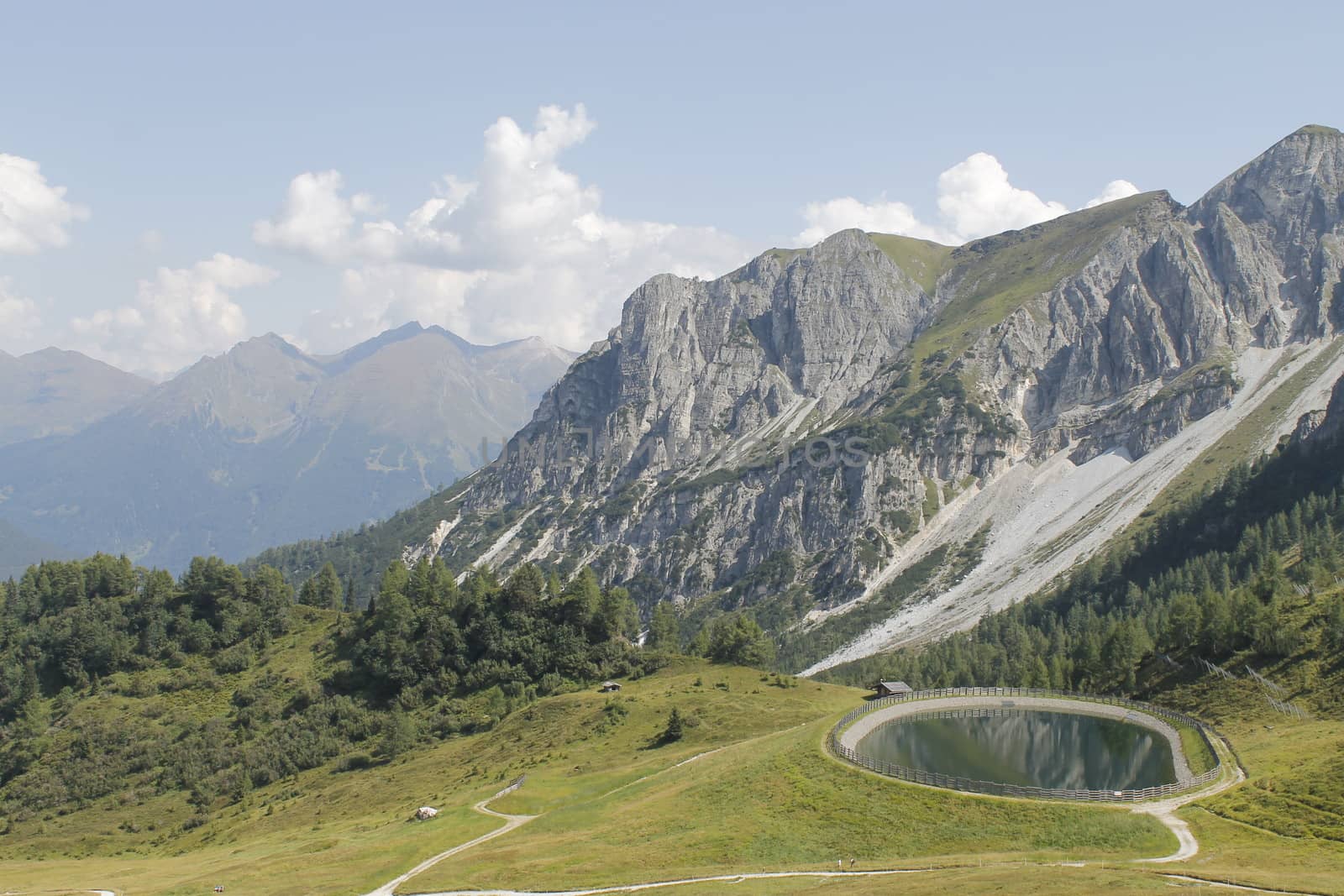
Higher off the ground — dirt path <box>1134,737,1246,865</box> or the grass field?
the grass field

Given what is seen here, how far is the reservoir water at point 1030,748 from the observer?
81.8m

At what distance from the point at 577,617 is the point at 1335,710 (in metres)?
106

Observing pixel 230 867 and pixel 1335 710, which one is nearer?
pixel 230 867

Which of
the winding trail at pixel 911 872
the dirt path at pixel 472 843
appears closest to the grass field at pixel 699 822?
the winding trail at pixel 911 872

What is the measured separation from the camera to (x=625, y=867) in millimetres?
66688

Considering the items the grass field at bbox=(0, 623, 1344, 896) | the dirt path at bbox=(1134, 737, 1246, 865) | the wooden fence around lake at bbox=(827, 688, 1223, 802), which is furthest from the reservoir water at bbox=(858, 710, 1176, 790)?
the grass field at bbox=(0, 623, 1344, 896)

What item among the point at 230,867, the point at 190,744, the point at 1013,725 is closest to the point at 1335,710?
the point at 1013,725

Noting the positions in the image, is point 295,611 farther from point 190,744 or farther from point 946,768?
point 946,768

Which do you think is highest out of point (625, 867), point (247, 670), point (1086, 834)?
point (247, 670)

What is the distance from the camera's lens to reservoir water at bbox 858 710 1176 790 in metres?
81.8

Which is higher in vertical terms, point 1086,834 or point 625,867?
point 625,867

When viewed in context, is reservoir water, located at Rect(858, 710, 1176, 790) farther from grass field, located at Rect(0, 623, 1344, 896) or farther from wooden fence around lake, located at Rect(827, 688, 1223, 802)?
grass field, located at Rect(0, 623, 1344, 896)

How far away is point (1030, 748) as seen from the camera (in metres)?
93.4

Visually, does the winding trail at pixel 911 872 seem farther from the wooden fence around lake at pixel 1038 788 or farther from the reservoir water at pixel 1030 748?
the reservoir water at pixel 1030 748
